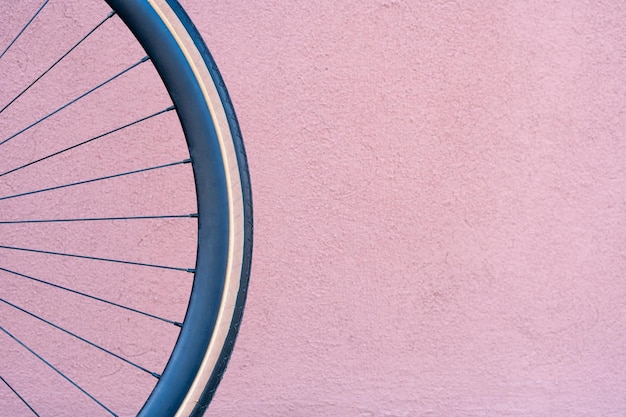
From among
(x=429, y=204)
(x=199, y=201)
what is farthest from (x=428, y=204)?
(x=199, y=201)

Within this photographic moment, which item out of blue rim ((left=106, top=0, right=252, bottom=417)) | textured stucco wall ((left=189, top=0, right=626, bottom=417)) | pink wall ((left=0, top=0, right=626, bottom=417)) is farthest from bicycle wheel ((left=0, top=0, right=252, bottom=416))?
blue rim ((left=106, top=0, right=252, bottom=417))

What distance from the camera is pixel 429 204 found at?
1.50 m

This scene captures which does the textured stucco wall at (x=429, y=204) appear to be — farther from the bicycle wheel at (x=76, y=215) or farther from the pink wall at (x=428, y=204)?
the bicycle wheel at (x=76, y=215)

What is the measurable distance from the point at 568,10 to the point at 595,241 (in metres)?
0.58

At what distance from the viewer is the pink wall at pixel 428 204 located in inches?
57.7

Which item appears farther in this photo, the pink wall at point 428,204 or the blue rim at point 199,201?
the pink wall at point 428,204

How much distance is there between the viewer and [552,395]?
1560 millimetres

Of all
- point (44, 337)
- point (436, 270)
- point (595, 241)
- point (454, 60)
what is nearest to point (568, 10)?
point (454, 60)

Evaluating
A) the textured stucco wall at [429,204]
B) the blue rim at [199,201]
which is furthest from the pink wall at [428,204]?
the blue rim at [199,201]

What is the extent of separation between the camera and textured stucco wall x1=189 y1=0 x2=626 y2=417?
1466mm

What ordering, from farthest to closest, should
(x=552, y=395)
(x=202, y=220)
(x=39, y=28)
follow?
(x=552, y=395), (x=39, y=28), (x=202, y=220)

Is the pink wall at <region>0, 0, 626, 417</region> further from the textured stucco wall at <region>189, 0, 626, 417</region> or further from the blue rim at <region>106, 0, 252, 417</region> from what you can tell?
the blue rim at <region>106, 0, 252, 417</region>

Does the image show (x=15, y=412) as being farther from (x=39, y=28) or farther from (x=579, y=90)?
(x=579, y=90)

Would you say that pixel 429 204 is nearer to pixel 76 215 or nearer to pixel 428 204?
pixel 428 204
